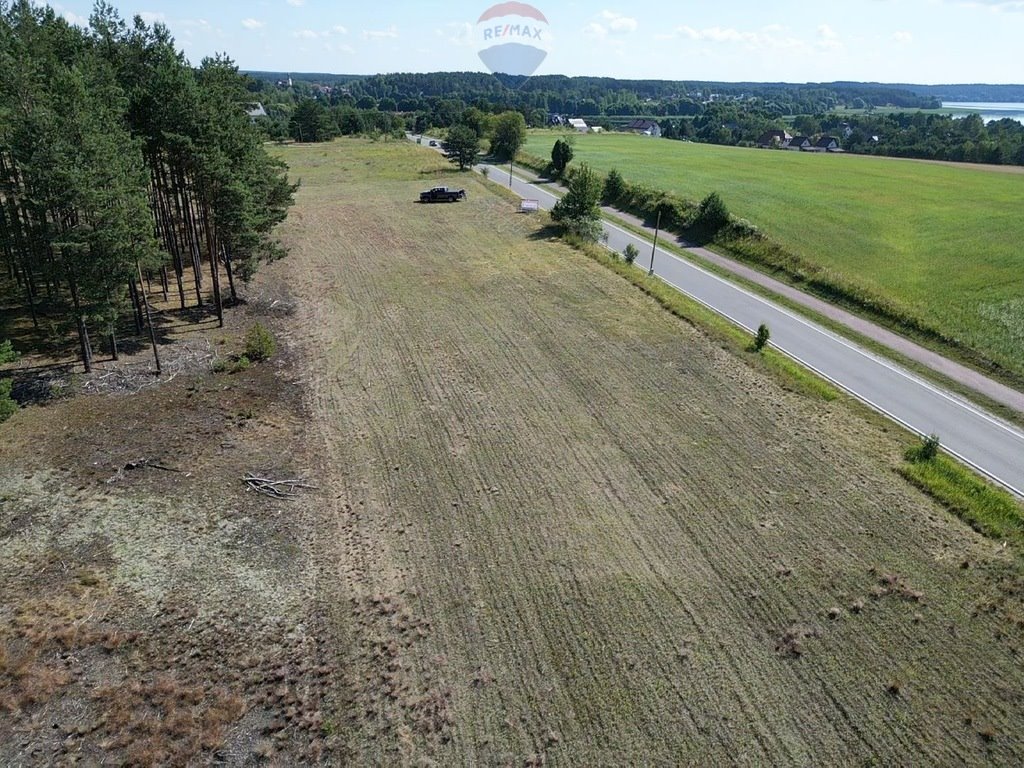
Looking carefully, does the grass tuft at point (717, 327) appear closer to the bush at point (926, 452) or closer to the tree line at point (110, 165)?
the bush at point (926, 452)

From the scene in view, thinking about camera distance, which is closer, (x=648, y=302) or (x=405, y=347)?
(x=405, y=347)

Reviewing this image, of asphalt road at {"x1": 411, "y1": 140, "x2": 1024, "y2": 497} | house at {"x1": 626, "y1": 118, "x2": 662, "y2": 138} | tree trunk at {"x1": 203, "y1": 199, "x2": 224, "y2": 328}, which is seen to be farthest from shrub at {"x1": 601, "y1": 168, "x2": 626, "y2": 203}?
house at {"x1": 626, "y1": 118, "x2": 662, "y2": 138}

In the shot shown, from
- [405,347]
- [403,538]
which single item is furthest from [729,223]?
[403,538]

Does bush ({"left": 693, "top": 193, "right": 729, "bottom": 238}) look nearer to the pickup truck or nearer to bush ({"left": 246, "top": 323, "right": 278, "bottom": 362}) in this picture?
the pickup truck

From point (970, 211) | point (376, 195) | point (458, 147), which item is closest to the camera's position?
point (970, 211)

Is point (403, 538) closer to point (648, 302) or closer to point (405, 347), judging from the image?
point (405, 347)

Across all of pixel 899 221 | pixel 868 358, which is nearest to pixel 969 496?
pixel 868 358
